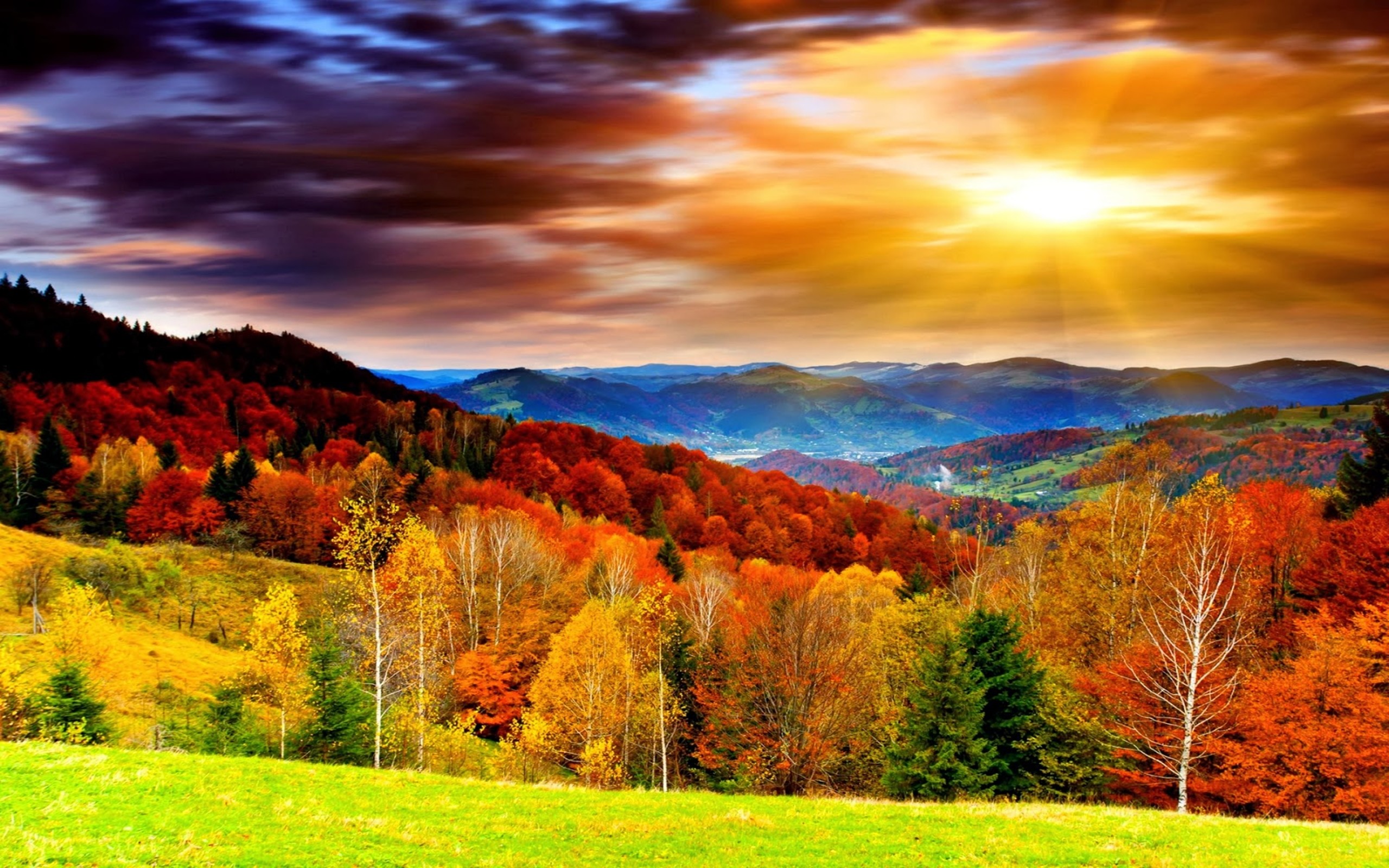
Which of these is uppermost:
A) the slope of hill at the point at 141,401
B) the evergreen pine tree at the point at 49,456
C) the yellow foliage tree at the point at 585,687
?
the slope of hill at the point at 141,401

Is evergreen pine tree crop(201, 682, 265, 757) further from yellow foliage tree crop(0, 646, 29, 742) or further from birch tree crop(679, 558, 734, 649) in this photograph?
birch tree crop(679, 558, 734, 649)

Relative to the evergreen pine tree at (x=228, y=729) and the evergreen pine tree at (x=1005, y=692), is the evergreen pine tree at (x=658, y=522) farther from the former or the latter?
the evergreen pine tree at (x=228, y=729)

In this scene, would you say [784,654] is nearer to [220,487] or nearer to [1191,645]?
[1191,645]

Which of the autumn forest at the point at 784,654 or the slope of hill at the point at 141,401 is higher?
the slope of hill at the point at 141,401

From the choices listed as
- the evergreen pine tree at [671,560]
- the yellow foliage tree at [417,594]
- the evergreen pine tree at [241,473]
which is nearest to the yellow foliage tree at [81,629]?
the yellow foliage tree at [417,594]

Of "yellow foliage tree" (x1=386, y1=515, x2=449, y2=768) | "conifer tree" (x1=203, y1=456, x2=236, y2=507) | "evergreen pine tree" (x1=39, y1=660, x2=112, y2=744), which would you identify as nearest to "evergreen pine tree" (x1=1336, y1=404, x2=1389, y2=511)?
"yellow foliage tree" (x1=386, y1=515, x2=449, y2=768)

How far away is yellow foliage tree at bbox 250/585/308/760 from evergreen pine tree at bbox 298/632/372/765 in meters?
0.97

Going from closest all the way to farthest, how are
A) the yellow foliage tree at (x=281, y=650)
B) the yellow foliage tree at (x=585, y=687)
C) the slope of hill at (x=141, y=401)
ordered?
the yellow foliage tree at (x=281, y=650), the yellow foliage tree at (x=585, y=687), the slope of hill at (x=141, y=401)

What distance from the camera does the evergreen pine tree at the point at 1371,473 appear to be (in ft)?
191

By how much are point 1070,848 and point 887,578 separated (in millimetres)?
79773

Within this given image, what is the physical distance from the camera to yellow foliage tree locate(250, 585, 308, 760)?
33.8 metres

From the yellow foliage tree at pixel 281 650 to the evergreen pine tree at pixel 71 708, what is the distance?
20.2 ft

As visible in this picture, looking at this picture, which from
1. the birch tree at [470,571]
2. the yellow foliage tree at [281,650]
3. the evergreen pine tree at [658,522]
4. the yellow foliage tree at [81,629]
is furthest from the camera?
the evergreen pine tree at [658,522]

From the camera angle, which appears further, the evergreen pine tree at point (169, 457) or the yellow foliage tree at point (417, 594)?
the evergreen pine tree at point (169, 457)
